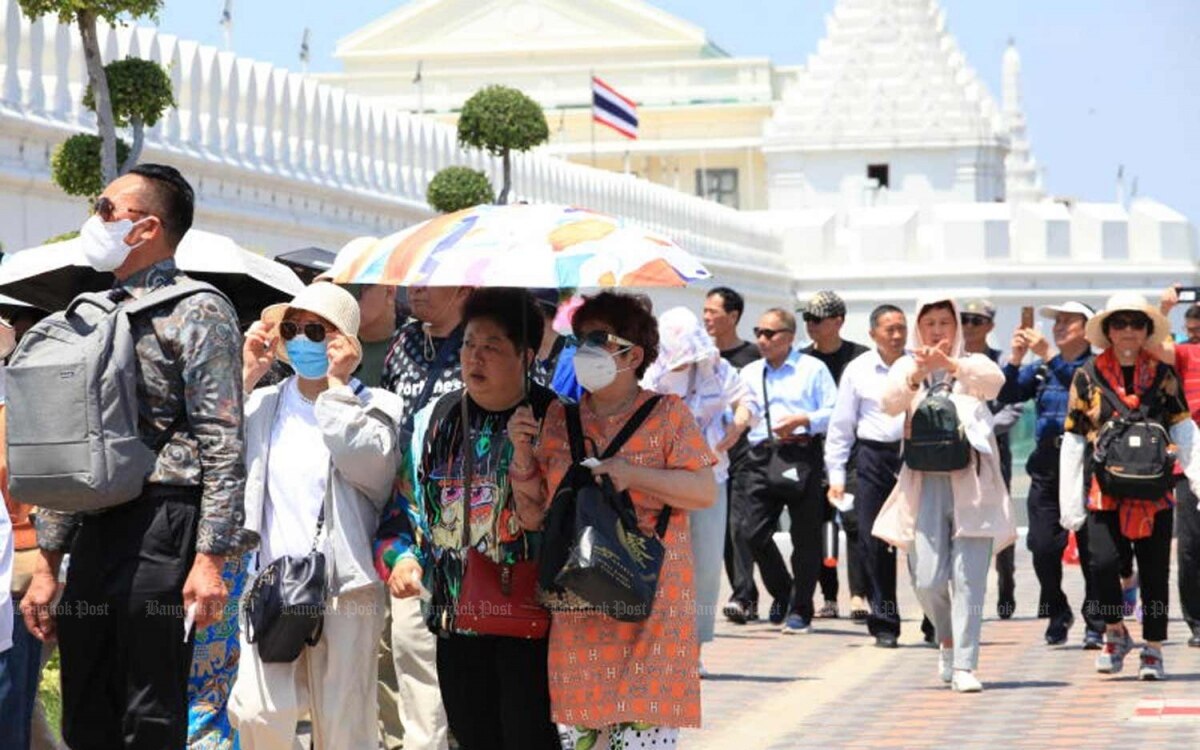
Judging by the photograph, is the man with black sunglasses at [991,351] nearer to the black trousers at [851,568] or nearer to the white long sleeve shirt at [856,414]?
the white long sleeve shirt at [856,414]

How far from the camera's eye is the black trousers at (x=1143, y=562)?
11.1 metres

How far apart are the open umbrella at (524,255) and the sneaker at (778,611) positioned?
7592 millimetres

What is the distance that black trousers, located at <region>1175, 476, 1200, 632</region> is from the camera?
1205 centimetres

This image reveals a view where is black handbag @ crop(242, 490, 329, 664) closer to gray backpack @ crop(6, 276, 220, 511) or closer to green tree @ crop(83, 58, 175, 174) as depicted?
gray backpack @ crop(6, 276, 220, 511)

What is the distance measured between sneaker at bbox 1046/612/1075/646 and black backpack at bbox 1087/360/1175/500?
207 centimetres

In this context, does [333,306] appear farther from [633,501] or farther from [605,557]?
[605,557]

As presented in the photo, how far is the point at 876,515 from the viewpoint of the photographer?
12.9 metres

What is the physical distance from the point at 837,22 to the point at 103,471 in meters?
54.3

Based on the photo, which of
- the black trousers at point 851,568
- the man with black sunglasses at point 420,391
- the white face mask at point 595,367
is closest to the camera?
the white face mask at point 595,367

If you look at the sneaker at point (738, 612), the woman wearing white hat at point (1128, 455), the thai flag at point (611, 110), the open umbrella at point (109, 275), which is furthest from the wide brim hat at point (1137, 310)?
the thai flag at point (611, 110)

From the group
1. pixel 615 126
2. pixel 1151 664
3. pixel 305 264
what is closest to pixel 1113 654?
→ pixel 1151 664

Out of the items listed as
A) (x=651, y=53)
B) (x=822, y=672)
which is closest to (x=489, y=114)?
(x=822, y=672)

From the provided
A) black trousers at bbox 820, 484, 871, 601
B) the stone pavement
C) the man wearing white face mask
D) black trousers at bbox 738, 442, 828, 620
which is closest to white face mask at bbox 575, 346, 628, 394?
the man wearing white face mask

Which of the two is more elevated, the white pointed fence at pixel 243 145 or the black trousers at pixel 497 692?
the white pointed fence at pixel 243 145
